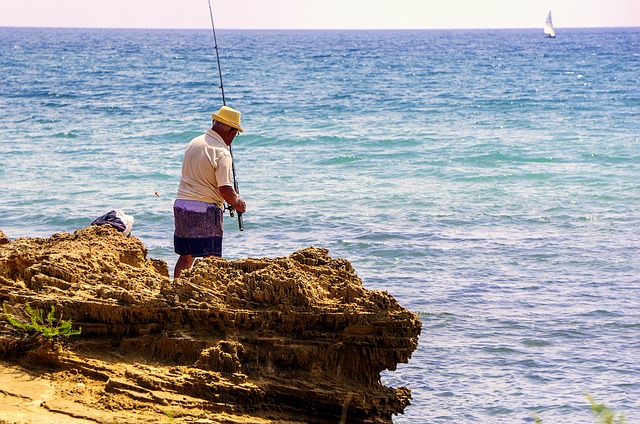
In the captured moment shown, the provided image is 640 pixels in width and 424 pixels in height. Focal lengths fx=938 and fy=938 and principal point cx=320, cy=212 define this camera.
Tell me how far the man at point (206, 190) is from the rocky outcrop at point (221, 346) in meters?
1.15

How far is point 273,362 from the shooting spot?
4340 millimetres

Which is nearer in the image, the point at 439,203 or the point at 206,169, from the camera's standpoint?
the point at 206,169

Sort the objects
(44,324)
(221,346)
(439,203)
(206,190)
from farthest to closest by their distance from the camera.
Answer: (439,203) → (206,190) → (44,324) → (221,346)

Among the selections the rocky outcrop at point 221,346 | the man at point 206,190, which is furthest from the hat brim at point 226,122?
the rocky outcrop at point 221,346

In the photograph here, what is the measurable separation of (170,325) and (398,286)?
13.2ft

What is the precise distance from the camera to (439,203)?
40.8ft

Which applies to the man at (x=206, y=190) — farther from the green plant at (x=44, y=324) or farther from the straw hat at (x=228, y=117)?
the green plant at (x=44, y=324)

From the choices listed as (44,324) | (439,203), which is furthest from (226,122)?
(439,203)

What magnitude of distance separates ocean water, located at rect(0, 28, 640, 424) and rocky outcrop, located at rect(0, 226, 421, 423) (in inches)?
49.3

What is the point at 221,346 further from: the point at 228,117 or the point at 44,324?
the point at 228,117

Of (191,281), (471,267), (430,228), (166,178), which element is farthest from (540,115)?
(191,281)

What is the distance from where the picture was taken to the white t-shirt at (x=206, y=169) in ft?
18.9

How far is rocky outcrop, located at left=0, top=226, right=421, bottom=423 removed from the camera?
4.11m

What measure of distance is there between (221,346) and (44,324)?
91cm
